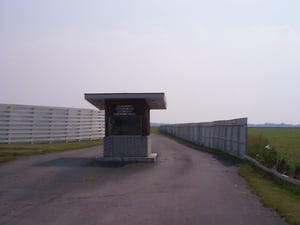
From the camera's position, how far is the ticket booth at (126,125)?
80.4 ft

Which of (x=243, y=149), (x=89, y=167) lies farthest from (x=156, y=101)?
(x=89, y=167)

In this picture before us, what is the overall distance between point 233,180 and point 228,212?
21.2 ft

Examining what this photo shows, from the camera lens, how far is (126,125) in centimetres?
2520

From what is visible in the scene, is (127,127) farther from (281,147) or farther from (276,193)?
(281,147)

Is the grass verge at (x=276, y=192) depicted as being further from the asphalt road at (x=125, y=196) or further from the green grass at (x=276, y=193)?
the asphalt road at (x=125, y=196)

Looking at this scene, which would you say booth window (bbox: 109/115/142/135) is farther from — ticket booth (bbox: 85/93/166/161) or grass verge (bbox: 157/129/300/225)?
grass verge (bbox: 157/129/300/225)

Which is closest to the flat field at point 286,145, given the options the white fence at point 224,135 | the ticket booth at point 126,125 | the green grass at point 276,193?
the white fence at point 224,135

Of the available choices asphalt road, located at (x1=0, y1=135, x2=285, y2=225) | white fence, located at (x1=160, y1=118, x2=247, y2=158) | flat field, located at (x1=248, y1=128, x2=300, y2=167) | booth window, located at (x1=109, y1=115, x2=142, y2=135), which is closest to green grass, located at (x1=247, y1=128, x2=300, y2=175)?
flat field, located at (x1=248, y1=128, x2=300, y2=167)

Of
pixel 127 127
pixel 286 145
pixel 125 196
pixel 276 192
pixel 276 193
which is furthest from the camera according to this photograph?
pixel 286 145

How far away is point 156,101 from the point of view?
86.4 ft

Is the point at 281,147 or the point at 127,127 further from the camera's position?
the point at 281,147

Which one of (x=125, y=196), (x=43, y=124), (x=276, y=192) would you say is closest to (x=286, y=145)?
(x=43, y=124)

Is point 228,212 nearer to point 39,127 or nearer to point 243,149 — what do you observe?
point 243,149

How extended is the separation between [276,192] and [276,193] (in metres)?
0.26
